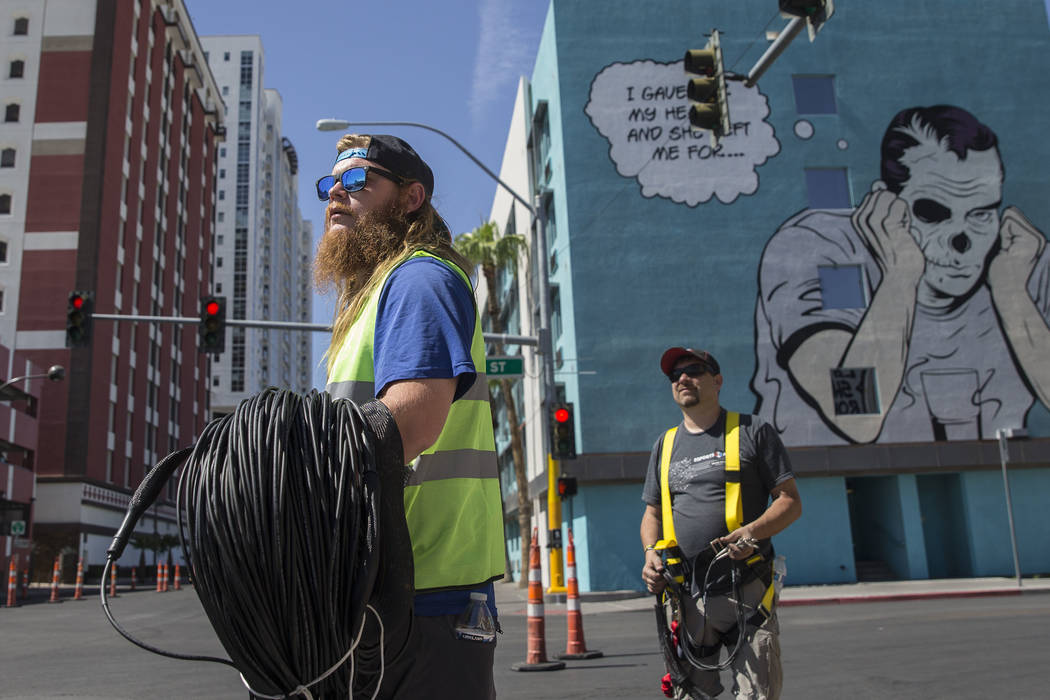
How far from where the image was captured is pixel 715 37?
9.95 m

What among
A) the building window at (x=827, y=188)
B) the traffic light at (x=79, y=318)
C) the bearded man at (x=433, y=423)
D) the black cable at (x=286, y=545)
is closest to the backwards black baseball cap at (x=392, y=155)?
the bearded man at (x=433, y=423)

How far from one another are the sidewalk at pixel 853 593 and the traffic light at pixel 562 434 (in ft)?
12.7

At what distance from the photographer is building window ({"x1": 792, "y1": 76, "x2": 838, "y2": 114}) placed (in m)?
28.2

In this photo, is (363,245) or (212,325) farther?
(212,325)

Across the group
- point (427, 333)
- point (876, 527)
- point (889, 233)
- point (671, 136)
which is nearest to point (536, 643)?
point (427, 333)

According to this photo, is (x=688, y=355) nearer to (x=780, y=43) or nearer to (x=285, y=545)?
(x=285, y=545)

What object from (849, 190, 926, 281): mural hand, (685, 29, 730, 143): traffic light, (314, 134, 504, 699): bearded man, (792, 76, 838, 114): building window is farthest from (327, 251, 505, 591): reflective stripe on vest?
(792, 76, 838, 114): building window

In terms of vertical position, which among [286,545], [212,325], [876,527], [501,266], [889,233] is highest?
[501,266]

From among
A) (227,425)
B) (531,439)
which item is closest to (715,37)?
(227,425)

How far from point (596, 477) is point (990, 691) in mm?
18303

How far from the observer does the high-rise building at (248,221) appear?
344 feet

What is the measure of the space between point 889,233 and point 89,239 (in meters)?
39.8

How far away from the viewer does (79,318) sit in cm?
1677

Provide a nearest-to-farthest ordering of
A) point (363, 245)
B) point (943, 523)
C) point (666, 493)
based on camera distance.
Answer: point (363, 245) < point (666, 493) < point (943, 523)
